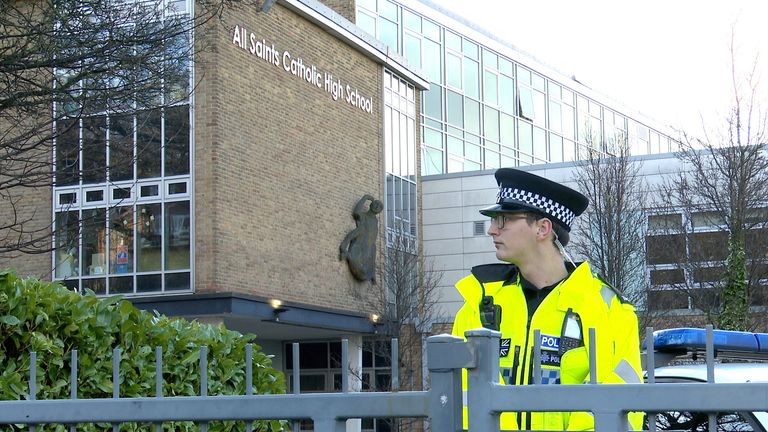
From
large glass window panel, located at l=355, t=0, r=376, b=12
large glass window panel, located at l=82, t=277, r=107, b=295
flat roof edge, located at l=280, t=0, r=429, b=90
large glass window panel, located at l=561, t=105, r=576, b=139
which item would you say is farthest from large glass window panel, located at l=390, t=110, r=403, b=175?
large glass window panel, located at l=561, t=105, r=576, b=139

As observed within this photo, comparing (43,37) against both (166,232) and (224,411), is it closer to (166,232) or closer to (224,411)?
(224,411)

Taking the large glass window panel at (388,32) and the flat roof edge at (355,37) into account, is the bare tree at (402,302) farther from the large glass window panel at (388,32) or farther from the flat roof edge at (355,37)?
the large glass window panel at (388,32)

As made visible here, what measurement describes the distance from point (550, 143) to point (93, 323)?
3937 centimetres

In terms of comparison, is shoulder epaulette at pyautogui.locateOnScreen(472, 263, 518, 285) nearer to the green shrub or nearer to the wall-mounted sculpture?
the green shrub

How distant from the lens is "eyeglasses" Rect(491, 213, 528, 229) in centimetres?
410

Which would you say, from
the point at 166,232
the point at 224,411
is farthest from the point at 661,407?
the point at 166,232

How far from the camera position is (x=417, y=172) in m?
35.4

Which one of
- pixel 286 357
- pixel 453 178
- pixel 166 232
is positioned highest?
pixel 453 178

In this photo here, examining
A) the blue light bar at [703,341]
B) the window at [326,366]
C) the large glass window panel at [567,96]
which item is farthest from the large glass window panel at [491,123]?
the blue light bar at [703,341]

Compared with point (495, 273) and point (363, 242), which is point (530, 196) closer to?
point (495, 273)

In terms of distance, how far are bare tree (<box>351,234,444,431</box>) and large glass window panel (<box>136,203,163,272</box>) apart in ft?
21.5

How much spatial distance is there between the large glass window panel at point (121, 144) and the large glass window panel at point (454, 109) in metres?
15.8

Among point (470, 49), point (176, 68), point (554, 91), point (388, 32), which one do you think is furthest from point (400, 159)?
point (176, 68)

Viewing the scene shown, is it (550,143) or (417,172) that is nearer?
(417,172)
